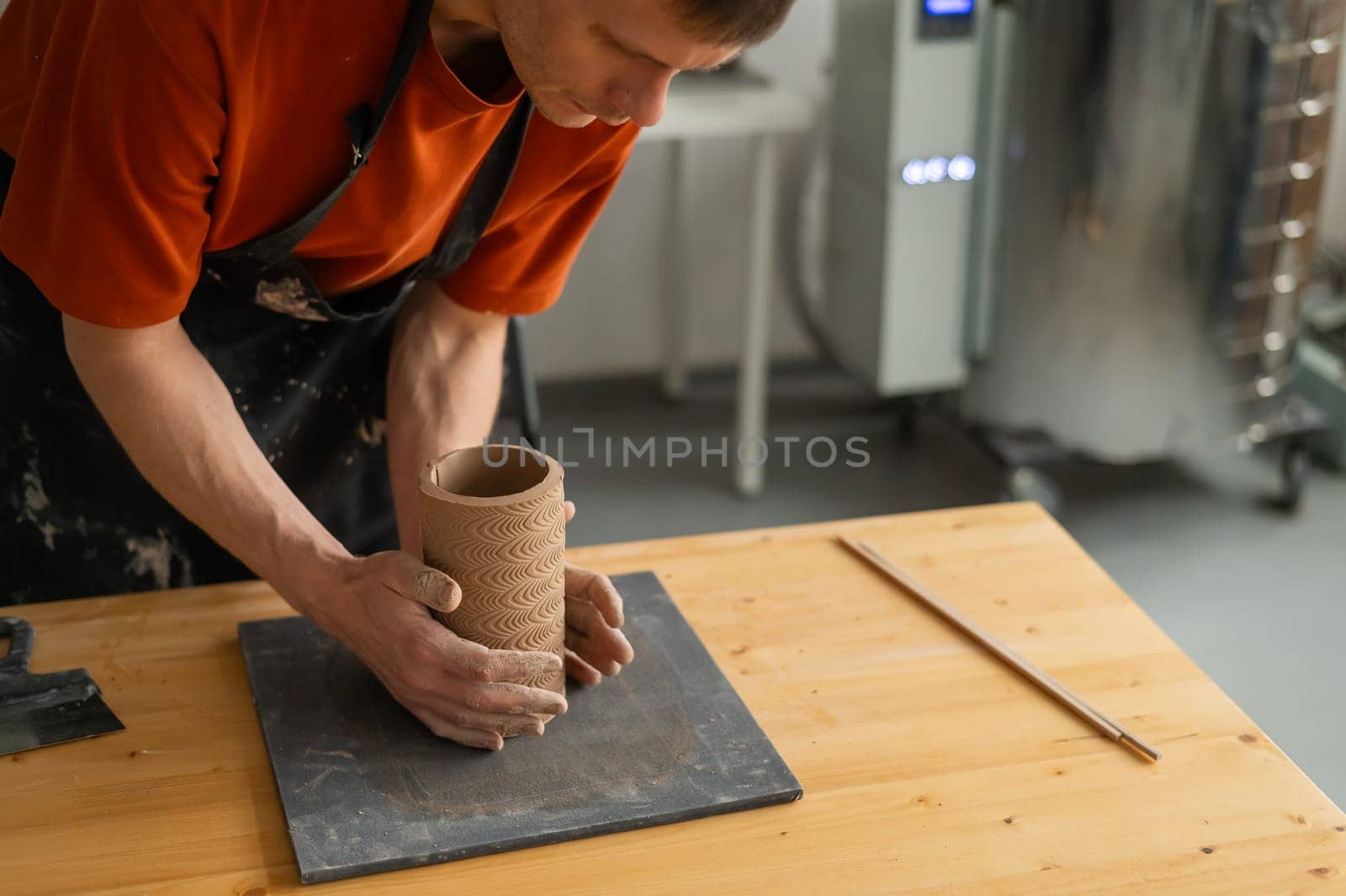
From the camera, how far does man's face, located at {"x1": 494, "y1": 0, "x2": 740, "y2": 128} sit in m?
0.87

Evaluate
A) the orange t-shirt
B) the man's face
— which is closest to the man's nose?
the man's face

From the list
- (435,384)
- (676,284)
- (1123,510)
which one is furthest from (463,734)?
(676,284)

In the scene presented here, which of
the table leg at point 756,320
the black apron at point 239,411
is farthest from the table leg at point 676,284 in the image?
the black apron at point 239,411

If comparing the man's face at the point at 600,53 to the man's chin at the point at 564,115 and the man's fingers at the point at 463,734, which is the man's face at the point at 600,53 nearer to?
the man's chin at the point at 564,115

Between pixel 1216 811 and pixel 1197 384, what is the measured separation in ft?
5.69

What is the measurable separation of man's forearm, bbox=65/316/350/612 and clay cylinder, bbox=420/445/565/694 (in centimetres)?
12

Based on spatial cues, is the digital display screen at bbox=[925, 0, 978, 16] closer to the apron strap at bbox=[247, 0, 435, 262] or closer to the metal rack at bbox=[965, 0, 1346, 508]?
the metal rack at bbox=[965, 0, 1346, 508]

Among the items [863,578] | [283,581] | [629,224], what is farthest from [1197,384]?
[283,581]

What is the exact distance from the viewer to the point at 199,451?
1.05m

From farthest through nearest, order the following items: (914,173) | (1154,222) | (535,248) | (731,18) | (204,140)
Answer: (914,173) < (1154,222) < (535,248) < (204,140) < (731,18)

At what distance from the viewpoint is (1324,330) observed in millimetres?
3180

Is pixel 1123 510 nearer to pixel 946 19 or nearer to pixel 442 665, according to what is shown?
pixel 946 19

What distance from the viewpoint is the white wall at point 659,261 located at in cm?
311

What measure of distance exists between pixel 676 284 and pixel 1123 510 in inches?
43.7
